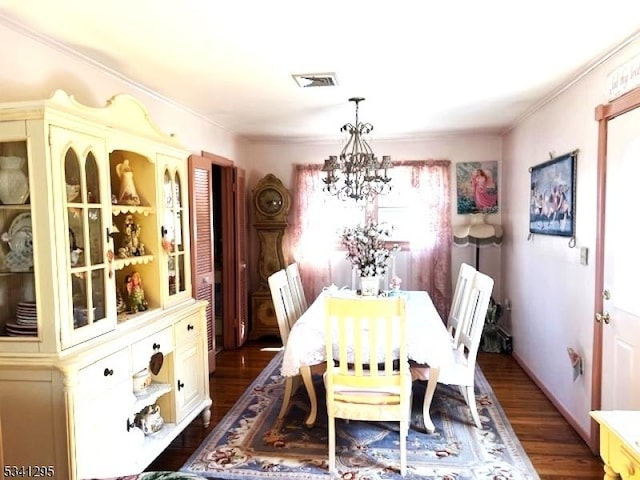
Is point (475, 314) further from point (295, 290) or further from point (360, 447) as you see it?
point (295, 290)

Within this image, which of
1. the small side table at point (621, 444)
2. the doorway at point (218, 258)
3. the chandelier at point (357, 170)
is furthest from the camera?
the doorway at point (218, 258)

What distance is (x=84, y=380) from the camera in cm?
195

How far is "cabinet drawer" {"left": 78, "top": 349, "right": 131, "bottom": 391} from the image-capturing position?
1964mm

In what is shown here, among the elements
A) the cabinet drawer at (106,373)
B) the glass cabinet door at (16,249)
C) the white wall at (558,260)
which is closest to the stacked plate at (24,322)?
the glass cabinet door at (16,249)

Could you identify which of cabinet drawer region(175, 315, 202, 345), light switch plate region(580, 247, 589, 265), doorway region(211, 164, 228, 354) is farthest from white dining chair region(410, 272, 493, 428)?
doorway region(211, 164, 228, 354)

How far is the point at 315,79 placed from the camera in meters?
3.04

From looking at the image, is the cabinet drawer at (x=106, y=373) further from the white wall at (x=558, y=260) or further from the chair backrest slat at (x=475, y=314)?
the white wall at (x=558, y=260)

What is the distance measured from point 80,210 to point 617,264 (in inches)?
110

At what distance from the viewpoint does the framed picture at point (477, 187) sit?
5105 mm

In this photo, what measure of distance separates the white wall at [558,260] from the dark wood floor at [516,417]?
0.46 feet

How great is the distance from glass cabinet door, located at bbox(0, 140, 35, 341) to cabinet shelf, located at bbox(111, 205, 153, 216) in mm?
495

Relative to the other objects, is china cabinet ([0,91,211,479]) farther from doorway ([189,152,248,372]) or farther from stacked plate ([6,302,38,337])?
doorway ([189,152,248,372])

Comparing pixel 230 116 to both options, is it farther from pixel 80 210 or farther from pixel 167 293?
pixel 80 210

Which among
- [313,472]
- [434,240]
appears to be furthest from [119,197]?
[434,240]
